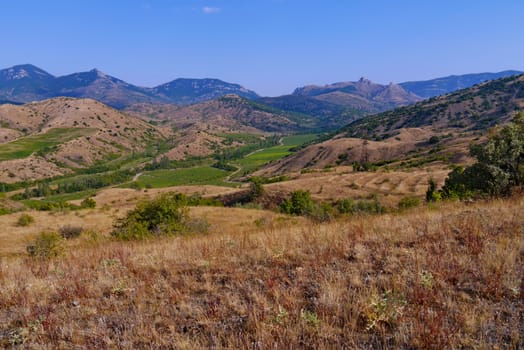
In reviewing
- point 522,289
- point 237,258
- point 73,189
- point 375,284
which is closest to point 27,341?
point 237,258

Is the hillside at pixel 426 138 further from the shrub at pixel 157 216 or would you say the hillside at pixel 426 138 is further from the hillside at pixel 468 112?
the shrub at pixel 157 216

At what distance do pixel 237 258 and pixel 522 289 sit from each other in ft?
15.8

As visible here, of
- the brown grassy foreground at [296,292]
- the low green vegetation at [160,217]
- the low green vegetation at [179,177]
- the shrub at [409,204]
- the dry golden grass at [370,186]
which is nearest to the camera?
the brown grassy foreground at [296,292]

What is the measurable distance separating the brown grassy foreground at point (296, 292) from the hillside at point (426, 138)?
79327 mm

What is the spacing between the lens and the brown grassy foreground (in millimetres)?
3855

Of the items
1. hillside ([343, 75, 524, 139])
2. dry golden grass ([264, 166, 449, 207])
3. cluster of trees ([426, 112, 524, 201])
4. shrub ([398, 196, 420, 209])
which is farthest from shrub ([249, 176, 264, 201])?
hillside ([343, 75, 524, 139])

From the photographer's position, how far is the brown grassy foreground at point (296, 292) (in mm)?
3855

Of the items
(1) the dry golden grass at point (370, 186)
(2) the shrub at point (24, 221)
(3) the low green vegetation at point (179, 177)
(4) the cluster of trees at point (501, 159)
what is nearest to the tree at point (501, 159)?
(4) the cluster of trees at point (501, 159)

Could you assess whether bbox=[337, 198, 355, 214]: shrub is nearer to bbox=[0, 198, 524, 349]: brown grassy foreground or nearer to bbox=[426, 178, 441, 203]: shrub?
bbox=[426, 178, 441, 203]: shrub

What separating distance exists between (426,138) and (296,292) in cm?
15309

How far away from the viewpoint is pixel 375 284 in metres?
4.96

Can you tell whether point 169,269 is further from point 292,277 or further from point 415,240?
point 415,240

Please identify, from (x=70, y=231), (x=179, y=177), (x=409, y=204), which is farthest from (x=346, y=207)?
(x=179, y=177)

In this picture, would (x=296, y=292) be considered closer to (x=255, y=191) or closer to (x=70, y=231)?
(x=70, y=231)
